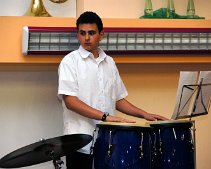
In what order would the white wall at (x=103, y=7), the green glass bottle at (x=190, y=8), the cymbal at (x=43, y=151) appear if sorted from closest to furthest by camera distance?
the cymbal at (x=43, y=151) → the white wall at (x=103, y=7) → the green glass bottle at (x=190, y=8)

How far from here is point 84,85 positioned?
257cm

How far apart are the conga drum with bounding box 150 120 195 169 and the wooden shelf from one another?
0.78 meters

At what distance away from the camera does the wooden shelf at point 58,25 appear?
9.52 feet

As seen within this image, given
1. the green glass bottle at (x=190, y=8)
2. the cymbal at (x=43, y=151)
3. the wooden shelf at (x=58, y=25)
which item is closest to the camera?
the cymbal at (x=43, y=151)

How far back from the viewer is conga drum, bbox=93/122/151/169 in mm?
2207

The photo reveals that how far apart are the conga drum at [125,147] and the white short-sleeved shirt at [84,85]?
315 millimetres

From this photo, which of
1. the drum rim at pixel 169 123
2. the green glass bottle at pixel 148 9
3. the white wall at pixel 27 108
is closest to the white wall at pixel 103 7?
the green glass bottle at pixel 148 9

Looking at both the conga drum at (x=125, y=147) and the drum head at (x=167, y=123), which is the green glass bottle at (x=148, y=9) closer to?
the drum head at (x=167, y=123)

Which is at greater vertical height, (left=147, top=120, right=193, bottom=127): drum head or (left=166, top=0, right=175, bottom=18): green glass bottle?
(left=166, top=0, right=175, bottom=18): green glass bottle

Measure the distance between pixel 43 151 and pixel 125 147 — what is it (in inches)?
16.9

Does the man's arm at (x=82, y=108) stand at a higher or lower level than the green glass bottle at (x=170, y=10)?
lower

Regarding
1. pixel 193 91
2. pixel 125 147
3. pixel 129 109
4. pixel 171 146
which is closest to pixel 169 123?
pixel 171 146

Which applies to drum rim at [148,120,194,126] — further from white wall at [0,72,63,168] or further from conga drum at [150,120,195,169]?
white wall at [0,72,63,168]

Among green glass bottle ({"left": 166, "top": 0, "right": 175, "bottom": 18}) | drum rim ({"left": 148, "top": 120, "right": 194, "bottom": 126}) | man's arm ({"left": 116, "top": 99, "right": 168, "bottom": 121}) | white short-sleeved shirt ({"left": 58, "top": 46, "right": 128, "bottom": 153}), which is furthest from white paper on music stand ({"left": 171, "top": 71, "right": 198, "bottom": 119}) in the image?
green glass bottle ({"left": 166, "top": 0, "right": 175, "bottom": 18})
